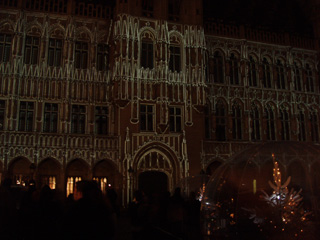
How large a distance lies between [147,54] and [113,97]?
12.6 ft

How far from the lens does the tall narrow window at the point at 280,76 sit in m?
29.2

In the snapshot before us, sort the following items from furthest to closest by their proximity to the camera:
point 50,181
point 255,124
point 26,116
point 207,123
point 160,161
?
point 255,124 → point 207,123 → point 160,161 → point 26,116 → point 50,181

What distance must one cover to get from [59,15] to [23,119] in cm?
764

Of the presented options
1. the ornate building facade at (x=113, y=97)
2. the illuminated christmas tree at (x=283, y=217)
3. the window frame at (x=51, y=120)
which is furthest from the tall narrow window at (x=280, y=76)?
the illuminated christmas tree at (x=283, y=217)

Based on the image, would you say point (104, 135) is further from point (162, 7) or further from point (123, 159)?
point (162, 7)

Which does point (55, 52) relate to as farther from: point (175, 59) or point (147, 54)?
point (175, 59)

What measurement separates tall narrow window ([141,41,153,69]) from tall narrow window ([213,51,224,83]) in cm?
589

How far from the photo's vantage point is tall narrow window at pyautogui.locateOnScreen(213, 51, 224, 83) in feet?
90.6

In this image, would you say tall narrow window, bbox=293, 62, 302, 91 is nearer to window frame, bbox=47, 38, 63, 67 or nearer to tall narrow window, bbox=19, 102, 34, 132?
window frame, bbox=47, 38, 63, 67

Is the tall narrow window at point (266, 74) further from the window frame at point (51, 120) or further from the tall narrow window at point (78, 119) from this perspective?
the window frame at point (51, 120)

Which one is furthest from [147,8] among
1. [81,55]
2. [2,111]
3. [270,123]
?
[270,123]

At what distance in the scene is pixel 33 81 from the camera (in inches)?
904

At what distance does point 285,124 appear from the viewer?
2852 cm

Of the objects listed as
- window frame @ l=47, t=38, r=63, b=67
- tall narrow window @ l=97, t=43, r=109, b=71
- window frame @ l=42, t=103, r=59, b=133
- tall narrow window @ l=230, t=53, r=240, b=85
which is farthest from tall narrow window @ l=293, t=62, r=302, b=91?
window frame @ l=42, t=103, r=59, b=133
